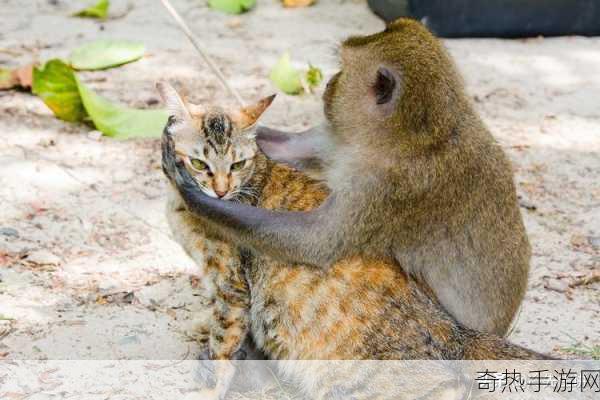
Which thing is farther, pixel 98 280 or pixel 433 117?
pixel 98 280

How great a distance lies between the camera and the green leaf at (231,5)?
7.52 meters

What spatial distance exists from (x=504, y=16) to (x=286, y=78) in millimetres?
2014

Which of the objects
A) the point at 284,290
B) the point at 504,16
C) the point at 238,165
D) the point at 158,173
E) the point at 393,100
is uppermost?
the point at 393,100

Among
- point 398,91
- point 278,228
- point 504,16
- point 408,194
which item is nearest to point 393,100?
point 398,91

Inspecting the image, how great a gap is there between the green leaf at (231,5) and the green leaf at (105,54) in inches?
43.2

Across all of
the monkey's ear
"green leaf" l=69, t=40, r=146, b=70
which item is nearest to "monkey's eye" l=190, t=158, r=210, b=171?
the monkey's ear

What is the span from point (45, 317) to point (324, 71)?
10.5ft

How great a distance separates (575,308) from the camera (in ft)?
14.6

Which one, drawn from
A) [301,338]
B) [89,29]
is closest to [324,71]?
[89,29]

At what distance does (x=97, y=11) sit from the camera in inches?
283

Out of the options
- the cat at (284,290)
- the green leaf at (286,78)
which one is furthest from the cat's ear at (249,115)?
the green leaf at (286,78)

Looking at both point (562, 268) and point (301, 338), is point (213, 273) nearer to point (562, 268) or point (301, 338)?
point (301, 338)

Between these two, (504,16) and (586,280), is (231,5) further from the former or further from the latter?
(586,280)

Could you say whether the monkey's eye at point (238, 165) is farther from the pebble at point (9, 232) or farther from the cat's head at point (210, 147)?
the pebble at point (9, 232)
